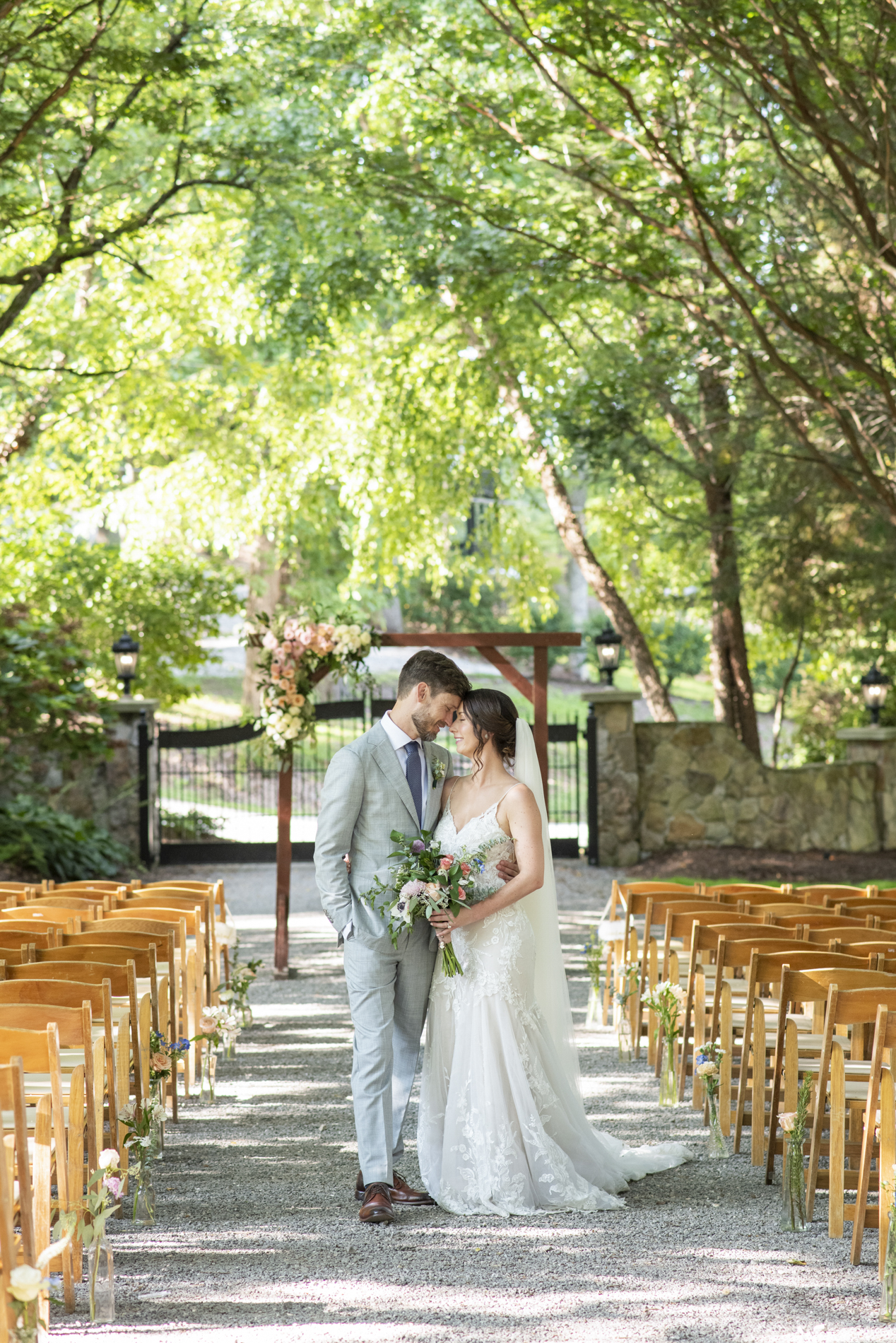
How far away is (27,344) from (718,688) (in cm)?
1017

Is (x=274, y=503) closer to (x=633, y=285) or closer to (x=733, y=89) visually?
(x=633, y=285)

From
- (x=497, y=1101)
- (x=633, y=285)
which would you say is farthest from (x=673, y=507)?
(x=497, y=1101)

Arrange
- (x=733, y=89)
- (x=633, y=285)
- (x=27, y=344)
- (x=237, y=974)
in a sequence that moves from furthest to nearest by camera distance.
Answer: (x=27, y=344) → (x=633, y=285) → (x=733, y=89) → (x=237, y=974)

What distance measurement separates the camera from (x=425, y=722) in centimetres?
454

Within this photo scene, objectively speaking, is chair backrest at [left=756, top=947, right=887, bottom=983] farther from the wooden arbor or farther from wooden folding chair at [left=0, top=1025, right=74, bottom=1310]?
the wooden arbor

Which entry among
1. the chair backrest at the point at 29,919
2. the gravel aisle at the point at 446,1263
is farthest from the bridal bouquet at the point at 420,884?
the chair backrest at the point at 29,919

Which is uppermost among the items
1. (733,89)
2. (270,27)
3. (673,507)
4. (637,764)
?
(270,27)

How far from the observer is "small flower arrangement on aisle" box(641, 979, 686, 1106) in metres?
5.92

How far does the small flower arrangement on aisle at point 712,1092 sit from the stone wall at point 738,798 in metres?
9.68

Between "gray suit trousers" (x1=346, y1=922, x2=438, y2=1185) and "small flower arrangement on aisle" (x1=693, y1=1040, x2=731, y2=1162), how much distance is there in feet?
3.99

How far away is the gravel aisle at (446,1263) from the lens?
348cm

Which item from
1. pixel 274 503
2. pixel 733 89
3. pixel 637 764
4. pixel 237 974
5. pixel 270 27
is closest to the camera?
pixel 237 974

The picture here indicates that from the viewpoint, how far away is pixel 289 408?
18.5 meters

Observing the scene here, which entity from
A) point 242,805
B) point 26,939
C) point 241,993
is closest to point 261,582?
point 242,805
